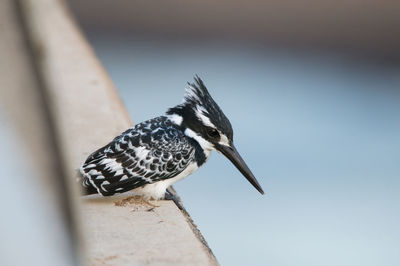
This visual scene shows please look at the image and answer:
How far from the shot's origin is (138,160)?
2459 millimetres

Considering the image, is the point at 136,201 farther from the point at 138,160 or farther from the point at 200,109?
the point at 200,109

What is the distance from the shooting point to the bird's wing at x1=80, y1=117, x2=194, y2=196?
2.41 metres

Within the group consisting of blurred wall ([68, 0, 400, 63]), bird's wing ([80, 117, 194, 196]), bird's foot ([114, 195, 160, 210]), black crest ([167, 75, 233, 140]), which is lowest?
bird's foot ([114, 195, 160, 210])

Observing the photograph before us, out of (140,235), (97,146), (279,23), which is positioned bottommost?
(140,235)

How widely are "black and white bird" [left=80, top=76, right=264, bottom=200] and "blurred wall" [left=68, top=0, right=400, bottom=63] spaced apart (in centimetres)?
487

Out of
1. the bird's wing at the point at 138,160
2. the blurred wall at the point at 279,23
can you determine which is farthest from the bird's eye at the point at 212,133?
the blurred wall at the point at 279,23

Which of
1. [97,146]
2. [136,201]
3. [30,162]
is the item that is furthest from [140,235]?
[30,162]

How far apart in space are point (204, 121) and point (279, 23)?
5.07 m

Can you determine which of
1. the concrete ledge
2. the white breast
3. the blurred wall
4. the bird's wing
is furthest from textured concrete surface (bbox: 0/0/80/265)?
the blurred wall

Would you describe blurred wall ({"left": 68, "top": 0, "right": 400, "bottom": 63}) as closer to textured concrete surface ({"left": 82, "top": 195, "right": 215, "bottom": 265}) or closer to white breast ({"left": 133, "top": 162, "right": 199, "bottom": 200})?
white breast ({"left": 133, "top": 162, "right": 199, "bottom": 200})

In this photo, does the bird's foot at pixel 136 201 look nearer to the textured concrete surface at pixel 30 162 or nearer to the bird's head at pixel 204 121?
the bird's head at pixel 204 121

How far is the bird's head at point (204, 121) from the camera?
2.59 metres

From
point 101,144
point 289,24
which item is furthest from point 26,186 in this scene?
point 289,24

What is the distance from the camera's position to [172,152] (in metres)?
2.50
